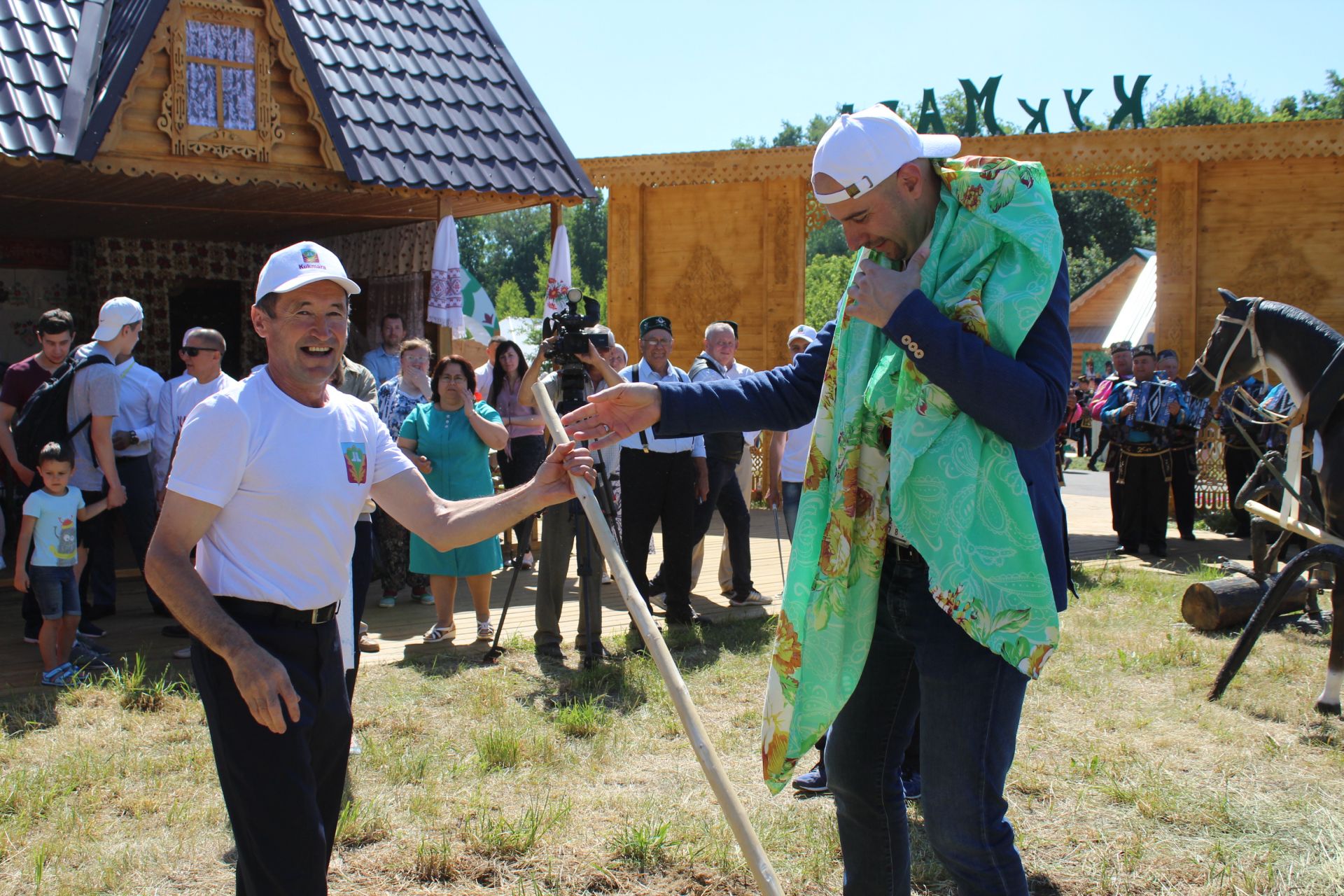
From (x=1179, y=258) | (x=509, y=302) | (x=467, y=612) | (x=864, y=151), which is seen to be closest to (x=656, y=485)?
(x=467, y=612)

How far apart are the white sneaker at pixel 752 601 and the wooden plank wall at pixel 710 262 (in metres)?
5.97

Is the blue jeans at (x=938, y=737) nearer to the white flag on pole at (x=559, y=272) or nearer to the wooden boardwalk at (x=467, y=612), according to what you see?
the wooden boardwalk at (x=467, y=612)

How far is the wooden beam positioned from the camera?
13.8 m

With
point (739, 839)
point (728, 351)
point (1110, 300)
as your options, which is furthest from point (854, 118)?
point (1110, 300)

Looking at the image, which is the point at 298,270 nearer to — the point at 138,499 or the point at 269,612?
the point at 269,612

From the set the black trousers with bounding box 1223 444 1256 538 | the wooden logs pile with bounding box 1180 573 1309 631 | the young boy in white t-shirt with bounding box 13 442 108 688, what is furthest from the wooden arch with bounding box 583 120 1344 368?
the young boy in white t-shirt with bounding box 13 442 108 688

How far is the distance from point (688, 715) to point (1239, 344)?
22.9ft

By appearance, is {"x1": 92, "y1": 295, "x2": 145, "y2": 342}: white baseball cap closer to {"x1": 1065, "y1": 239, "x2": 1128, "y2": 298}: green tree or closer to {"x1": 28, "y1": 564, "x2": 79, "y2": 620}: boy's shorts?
{"x1": 28, "y1": 564, "x2": 79, "y2": 620}: boy's shorts

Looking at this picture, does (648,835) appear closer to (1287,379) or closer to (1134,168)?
(1287,379)

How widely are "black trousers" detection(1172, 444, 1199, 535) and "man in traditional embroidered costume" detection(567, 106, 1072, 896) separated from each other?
10998mm

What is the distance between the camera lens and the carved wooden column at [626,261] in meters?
15.2

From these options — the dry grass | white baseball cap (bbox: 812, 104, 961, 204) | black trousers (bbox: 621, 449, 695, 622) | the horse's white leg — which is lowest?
the dry grass

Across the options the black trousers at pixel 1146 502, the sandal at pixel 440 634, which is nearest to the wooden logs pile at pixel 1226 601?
the black trousers at pixel 1146 502

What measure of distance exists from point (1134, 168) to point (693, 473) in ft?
30.6
